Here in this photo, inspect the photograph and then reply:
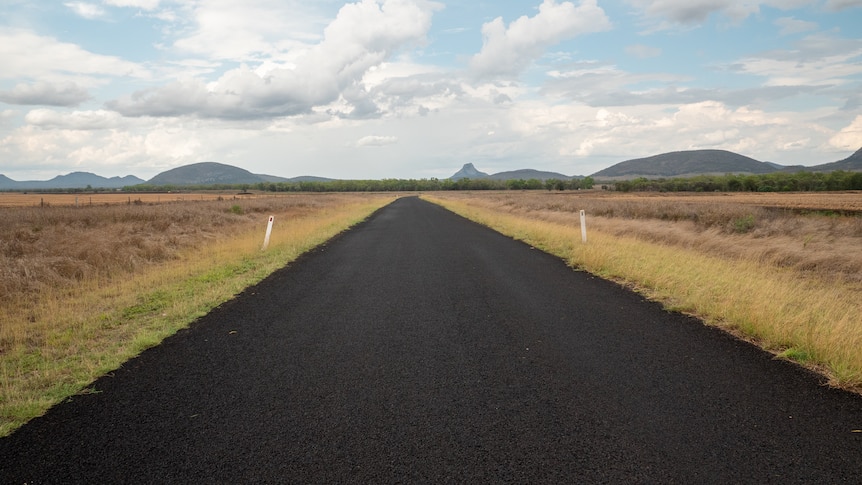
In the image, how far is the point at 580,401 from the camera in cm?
443

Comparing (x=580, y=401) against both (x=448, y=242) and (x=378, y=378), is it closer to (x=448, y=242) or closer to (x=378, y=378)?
(x=378, y=378)

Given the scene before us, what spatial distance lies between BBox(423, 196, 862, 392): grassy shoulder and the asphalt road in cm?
43

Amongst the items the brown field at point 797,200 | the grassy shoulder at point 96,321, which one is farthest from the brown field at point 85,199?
the brown field at point 797,200

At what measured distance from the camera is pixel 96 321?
7527mm

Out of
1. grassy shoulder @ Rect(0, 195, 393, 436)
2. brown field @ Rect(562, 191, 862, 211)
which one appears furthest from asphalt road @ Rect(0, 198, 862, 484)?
brown field @ Rect(562, 191, 862, 211)

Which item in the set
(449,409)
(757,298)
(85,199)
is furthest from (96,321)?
(85,199)

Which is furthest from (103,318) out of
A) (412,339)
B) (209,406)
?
(412,339)

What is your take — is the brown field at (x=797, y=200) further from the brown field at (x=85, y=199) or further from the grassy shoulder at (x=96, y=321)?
the brown field at (x=85, y=199)

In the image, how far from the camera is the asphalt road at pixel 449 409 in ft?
11.1

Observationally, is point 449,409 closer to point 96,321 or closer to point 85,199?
point 96,321

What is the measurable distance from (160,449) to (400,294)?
585cm

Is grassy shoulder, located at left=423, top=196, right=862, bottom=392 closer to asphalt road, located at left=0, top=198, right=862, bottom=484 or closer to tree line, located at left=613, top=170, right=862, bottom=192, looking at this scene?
asphalt road, located at left=0, top=198, right=862, bottom=484

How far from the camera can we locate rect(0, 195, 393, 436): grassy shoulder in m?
4.95

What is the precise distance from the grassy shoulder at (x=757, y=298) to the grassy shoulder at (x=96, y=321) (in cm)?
760
